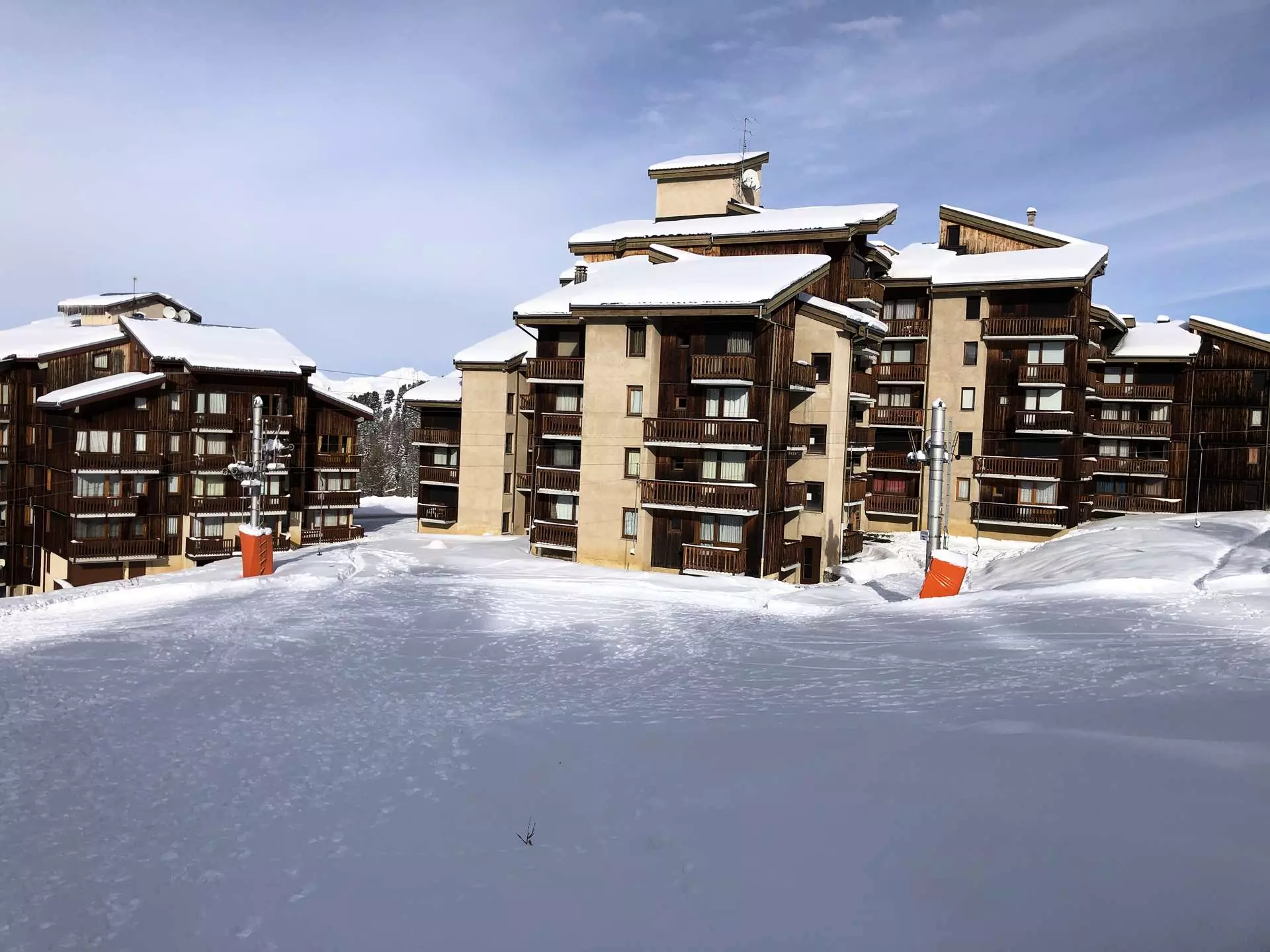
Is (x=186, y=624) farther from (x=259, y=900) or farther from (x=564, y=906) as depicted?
(x=564, y=906)

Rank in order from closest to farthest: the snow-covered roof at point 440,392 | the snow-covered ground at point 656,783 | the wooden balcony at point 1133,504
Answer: the snow-covered ground at point 656,783, the wooden balcony at point 1133,504, the snow-covered roof at point 440,392

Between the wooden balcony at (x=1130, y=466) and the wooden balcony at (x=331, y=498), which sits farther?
the wooden balcony at (x=1130, y=466)

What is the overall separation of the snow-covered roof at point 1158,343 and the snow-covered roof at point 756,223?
2310cm

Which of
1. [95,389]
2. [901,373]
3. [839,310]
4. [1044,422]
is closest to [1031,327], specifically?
[1044,422]

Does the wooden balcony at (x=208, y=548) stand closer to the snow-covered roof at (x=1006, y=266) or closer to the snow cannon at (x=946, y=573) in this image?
the snow cannon at (x=946, y=573)

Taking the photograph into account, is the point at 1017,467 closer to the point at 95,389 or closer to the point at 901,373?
the point at 901,373

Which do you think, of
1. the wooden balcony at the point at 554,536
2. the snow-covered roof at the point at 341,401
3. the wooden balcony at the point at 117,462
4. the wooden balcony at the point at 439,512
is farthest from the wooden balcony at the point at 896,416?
the wooden balcony at the point at 117,462

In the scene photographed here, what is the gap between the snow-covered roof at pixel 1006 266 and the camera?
47188mm

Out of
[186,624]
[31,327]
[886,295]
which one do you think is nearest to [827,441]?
[886,295]

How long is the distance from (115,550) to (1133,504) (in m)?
60.5

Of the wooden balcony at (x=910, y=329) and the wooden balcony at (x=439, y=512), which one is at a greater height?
the wooden balcony at (x=910, y=329)

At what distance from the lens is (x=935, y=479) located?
27172mm

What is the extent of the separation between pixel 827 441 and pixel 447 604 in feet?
73.8

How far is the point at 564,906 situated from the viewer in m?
8.43
